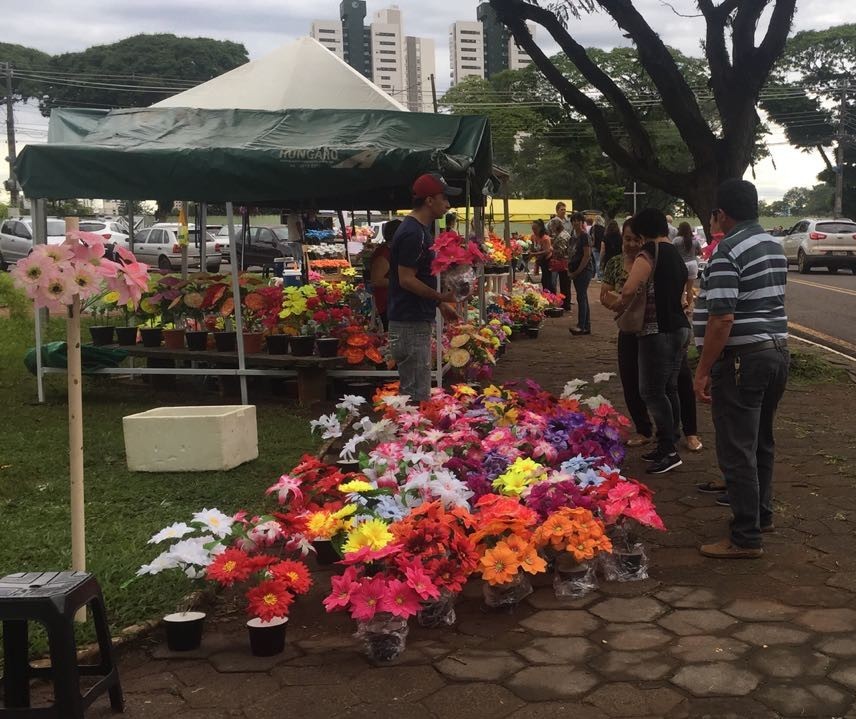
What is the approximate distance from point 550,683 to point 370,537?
97 centimetres

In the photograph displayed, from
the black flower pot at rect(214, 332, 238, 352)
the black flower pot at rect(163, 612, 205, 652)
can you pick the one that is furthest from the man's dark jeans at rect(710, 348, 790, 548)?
the black flower pot at rect(214, 332, 238, 352)

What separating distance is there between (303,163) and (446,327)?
2.31 metres

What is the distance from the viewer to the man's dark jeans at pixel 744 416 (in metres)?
4.66

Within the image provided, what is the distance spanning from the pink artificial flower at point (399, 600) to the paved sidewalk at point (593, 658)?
0.21m

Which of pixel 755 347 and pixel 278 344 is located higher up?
pixel 755 347

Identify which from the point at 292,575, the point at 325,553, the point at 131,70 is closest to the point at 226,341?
the point at 325,553

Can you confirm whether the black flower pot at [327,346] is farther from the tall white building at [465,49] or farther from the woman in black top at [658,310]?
the tall white building at [465,49]

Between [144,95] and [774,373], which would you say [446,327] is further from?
[144,95]

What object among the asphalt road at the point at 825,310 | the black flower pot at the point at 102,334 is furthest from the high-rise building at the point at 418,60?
the black flower pot at the point at 102,334

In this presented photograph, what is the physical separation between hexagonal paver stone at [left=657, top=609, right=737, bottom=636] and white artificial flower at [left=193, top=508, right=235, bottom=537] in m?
1.92

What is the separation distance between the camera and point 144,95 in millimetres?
66250

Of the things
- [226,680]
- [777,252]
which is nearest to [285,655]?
[226,680]

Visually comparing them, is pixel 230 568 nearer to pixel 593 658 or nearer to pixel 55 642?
pixel 55 642

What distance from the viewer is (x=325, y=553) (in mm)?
4887
